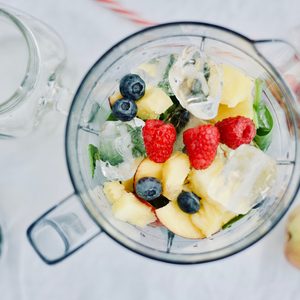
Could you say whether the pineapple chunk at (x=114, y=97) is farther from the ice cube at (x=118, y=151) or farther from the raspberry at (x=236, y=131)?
the raspberry at (x=236, y=131)

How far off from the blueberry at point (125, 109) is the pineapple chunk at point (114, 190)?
0.33 feet

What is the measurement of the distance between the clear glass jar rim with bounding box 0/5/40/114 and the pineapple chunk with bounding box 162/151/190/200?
10.6 inches

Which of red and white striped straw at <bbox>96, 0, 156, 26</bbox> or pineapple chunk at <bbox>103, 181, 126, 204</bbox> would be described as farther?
red and white striped straw at <bbox>96, 0, 156, 26</bbox>

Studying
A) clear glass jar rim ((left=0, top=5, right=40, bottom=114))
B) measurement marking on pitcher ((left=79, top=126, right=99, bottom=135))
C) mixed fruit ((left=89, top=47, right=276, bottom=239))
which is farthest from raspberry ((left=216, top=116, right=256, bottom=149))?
clear glass jar rim ((left=0, top=5, right=40, bottom=114))

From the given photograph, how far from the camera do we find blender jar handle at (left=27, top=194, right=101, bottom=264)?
3.11 feet

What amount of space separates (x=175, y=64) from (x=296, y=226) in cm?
39

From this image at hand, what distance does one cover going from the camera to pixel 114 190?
0.95 meters

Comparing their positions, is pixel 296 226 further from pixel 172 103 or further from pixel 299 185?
pixel 172 103

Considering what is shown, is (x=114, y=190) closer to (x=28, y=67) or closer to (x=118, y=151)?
(x=118, y=151)

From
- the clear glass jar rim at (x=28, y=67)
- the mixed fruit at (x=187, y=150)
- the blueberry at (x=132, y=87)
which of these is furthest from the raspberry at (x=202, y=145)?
the clear glass jar rim at (x=28, y=67)

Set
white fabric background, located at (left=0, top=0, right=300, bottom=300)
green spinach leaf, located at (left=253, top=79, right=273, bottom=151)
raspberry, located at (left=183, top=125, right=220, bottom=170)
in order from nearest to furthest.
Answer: raspberry, located at (left=183, top=125, right=220, bottom=170)
green spinach leaf, located at (left=253, top=79, right=273, bottom=151)
white fabric background, located at (left=0, top=0, right=300, bottom=300)

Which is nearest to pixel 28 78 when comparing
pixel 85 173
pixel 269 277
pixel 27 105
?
pixel 27 105

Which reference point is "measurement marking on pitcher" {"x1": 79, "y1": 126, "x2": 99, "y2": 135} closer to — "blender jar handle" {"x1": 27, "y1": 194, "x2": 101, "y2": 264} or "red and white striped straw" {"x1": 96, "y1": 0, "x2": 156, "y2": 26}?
"blender jar handle" {"x1": 27, "y1": 194, "x2": 101, "y2": 264}

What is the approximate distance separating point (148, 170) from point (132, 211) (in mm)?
65
